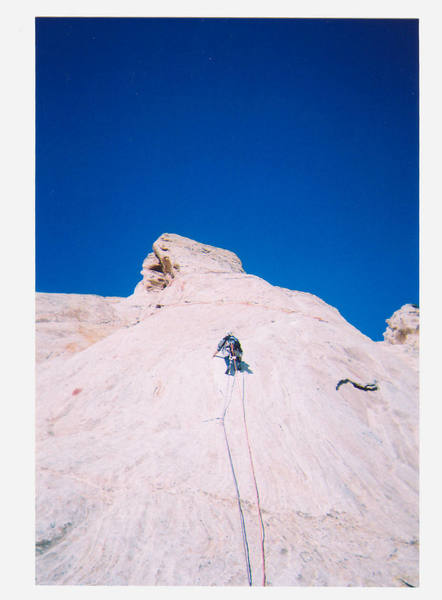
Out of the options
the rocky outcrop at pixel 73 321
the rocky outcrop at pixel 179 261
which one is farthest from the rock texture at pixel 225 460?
the rocky outcrop at pixel 179 261

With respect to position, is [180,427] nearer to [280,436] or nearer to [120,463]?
[120,463]

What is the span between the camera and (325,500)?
6832 millimetres

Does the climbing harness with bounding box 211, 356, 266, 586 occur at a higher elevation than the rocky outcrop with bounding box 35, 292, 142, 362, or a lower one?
lower

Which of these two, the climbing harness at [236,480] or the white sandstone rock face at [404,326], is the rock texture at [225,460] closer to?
the climbing harness at [236,480]

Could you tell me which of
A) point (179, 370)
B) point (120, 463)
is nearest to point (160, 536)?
point (120, 463)

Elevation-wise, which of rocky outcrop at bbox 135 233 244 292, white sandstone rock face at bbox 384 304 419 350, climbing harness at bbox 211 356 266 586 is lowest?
climbing harness at bbox 211 356 266 586

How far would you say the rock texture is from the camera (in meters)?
5.48

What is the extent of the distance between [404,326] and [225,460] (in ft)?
67.0

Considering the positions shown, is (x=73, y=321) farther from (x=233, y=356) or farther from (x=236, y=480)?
(x=236, y=480)

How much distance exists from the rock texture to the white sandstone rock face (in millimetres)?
10855

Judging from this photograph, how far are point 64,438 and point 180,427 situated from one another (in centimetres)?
280

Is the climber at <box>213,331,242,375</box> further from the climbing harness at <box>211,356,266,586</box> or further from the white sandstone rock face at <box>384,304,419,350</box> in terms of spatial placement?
the white sandstone rock face at <box>384,304,419,350</box>

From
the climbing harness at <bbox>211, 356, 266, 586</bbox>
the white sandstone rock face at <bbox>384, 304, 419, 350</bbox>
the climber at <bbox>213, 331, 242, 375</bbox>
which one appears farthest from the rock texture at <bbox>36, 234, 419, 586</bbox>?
the white sandstone rock face at <bbox>384, 304, 419, 350</bbox>

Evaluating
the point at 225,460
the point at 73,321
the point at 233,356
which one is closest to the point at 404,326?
the point at 233,356
